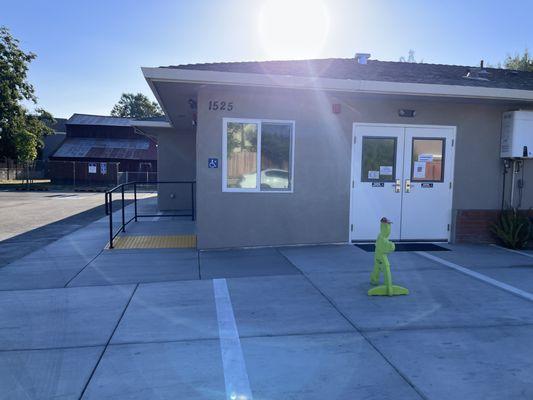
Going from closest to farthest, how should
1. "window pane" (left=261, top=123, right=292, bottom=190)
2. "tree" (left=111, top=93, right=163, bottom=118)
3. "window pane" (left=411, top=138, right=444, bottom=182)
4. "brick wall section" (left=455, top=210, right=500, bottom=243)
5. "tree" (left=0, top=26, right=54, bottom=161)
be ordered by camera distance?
"window pane" (left=261, top=123, right=292, bottom=190)
"window pane" (left=411, top=138, right=444, bottom=182)
"brick wall section" (left=455, top=210, right=500, bottom=243)
"tree" (left=0, top=26, right=54, bottom=161)
"tree" (left=111, top=93, right=163, bottom=118)

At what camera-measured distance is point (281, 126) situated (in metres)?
8.27

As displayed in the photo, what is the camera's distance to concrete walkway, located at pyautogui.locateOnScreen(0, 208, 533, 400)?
3307 mm

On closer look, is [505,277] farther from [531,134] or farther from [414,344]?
[531,134]

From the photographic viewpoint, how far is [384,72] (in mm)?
9477

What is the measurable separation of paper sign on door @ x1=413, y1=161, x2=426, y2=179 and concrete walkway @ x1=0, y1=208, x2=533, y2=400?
212cm

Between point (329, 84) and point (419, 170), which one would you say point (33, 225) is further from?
point (419, 170)

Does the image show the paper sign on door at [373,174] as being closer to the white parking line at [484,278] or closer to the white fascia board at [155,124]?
the white parking line at [484,278]

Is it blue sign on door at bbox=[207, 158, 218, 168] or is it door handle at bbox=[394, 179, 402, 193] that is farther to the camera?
door handle at bbox=[394, 179, 402, 193]

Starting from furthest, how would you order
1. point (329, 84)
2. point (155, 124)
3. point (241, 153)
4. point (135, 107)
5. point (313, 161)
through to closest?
1. point (135, 107)
2. point (155, 124)
3. point (313, 161)
4. point (241, 153)
5. point (329, 84)

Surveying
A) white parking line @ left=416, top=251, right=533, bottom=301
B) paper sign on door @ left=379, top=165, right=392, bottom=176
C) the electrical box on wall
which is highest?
the electrical box on wall

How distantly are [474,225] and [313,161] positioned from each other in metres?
3.69

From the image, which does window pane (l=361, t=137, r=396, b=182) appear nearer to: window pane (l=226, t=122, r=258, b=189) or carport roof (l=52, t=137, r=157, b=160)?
window pane (l=226, t=122, r=258, b=189)

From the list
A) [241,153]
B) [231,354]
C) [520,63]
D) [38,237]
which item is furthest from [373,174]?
[520,63]

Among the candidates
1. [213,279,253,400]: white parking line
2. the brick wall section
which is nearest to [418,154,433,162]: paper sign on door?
the brick wall section
